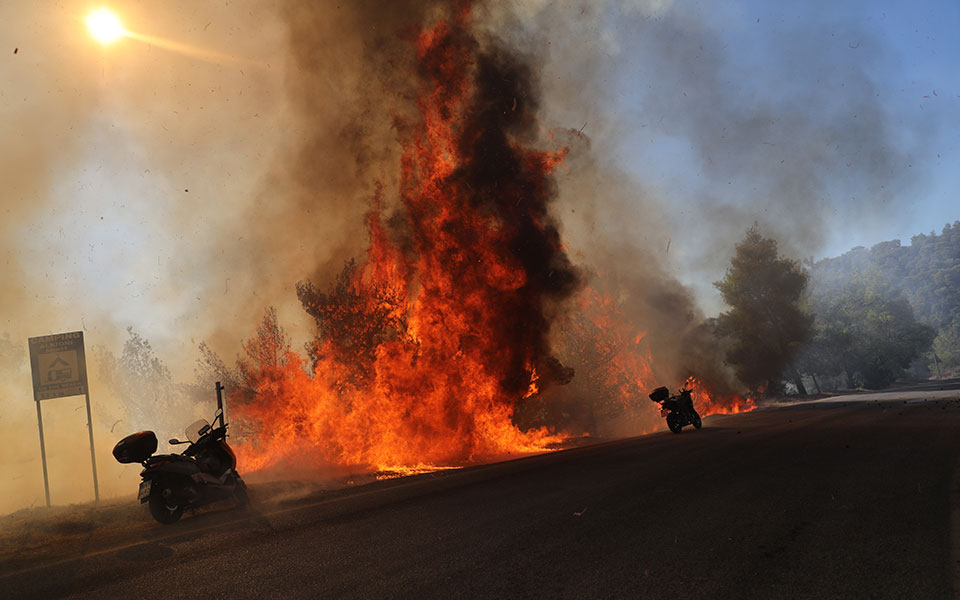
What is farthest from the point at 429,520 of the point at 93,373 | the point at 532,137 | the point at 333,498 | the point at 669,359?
the point at 669,359

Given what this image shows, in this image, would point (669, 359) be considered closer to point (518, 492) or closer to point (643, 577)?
point (518, 492)

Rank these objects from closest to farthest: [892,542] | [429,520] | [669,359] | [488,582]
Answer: [488,582], [892,542], [429,520], [669,359]

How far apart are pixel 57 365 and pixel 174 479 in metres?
11.3

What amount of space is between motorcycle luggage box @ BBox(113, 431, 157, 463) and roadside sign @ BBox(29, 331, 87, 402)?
10.1 m

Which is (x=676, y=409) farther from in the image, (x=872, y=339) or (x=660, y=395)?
(x=872, y=339)

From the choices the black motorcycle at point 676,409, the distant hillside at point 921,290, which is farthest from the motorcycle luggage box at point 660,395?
the distant hillside at point 921,290

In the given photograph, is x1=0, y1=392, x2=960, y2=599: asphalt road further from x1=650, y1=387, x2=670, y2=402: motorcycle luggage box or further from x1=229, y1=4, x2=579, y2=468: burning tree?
x1=650, y1=387, x2=670, y2=402: motorcycle luggage box

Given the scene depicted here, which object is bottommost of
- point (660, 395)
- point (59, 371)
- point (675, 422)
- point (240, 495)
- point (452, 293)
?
point (675, 422)

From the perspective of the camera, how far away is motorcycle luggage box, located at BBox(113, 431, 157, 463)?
9.05 meters

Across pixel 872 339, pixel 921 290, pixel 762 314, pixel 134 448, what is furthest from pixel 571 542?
pixel 921 290

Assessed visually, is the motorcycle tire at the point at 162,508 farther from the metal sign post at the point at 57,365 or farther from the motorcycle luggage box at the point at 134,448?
the metal sign post at the point at 57,365

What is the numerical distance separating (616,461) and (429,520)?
5.98 metres

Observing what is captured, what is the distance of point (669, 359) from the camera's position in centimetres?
4609

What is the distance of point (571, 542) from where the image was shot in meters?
6.02
